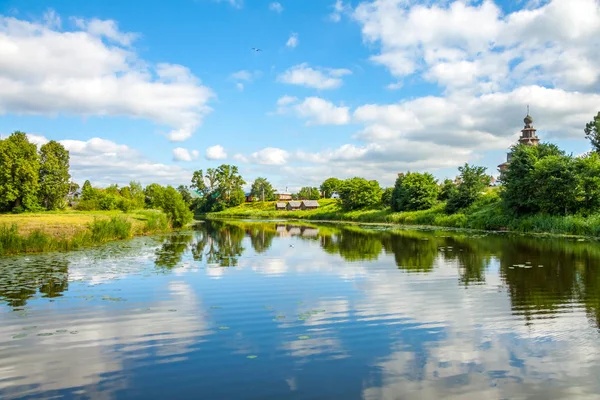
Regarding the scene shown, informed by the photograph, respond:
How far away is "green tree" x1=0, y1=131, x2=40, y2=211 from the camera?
55728 millimetres

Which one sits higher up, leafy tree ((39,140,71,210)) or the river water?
leafy tree ((39,140,71,210))

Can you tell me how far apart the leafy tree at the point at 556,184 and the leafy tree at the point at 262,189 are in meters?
113

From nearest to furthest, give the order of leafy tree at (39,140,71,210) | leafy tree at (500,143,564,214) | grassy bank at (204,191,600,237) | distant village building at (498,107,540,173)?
grassy bank at (204,191,600,237) → leafy tree at (500,143,564,214) → leafy tree at (39,140,71,210) → distant village building at (498,107,540,173)

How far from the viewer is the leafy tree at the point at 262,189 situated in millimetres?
150625

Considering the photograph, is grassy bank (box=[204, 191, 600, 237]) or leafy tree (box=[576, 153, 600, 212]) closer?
grassy bank (box=[204, 191, 600, 237])

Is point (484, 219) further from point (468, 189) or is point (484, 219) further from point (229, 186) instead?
point (229, 186)

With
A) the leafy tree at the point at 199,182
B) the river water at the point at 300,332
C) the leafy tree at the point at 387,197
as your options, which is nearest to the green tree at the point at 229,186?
the leafy tree at the point at 199,182

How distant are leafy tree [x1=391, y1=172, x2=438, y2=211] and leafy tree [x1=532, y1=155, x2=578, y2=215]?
71.7 ft

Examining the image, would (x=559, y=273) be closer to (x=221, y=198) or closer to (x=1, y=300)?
(x=1, y=300)

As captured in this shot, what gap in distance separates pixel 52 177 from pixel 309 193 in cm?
9727

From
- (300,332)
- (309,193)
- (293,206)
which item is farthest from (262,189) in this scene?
(300,332)

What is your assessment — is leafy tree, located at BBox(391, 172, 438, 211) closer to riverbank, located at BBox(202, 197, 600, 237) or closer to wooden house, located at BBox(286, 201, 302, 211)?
riverbank, located at BBox(202, 197, 600, 237)

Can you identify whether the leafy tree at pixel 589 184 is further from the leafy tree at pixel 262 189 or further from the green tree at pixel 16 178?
the leafy tree at pixel 262 189

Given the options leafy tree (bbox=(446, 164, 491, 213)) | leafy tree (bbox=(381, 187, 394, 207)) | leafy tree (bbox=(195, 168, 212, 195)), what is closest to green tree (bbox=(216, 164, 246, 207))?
leafy tree (bbox=(195, 168, 212, 195))
